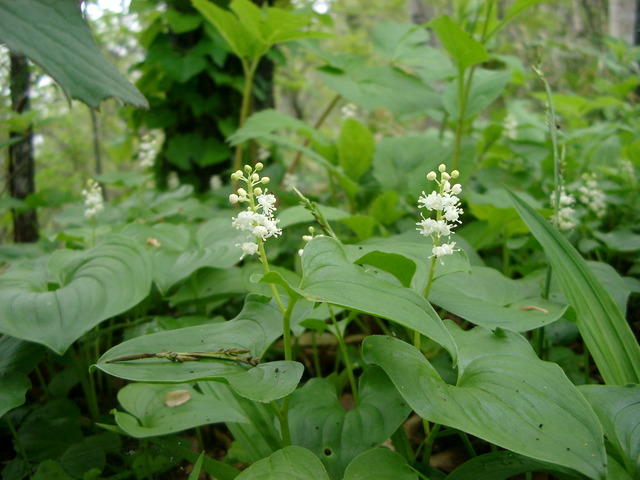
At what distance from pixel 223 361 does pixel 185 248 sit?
3.44 ft

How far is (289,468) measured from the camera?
3.21 ft

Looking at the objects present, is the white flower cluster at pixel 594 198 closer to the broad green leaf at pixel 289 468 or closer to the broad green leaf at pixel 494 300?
the broad green leaf at pixel 494 300

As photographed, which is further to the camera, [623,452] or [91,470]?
[91,470]

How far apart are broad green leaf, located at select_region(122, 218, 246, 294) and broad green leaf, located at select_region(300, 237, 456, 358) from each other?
0.68 m

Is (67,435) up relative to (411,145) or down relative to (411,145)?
down

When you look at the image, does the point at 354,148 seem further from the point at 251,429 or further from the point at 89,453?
the point at 89,453

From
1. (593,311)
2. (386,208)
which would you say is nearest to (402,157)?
(386,208)

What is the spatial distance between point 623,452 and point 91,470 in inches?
53.8

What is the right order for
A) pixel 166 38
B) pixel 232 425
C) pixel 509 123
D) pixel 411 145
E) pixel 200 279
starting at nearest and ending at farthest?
pixel 232 425 < pixel 200 279 < pixel 411 145 < pixel 509 123 < pixel 166 38

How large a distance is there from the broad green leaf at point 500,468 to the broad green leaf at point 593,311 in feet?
1.09

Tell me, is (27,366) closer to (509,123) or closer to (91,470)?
(91,470)

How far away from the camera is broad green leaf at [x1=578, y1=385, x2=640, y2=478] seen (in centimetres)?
97

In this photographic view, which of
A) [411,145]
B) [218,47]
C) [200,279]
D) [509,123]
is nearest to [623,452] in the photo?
[200,279]

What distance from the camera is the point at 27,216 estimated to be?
327 centimetres
